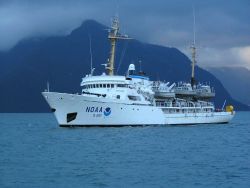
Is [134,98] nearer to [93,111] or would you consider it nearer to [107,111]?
[107,111]

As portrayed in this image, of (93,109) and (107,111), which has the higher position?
(93,109)

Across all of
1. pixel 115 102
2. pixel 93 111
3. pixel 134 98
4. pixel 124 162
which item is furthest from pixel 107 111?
pixel 124 162

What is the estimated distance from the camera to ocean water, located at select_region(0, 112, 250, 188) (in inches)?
1231

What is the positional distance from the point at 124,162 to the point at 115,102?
2796 centimetres

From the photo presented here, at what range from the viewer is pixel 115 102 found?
2613 inches

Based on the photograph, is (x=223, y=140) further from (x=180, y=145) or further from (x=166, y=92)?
(x=166, y=92)

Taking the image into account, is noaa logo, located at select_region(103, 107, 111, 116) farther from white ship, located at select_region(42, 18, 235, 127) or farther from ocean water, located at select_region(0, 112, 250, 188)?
ocean water, located at select_region(0, 112, 250, 188)

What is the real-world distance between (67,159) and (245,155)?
15385 millimetres

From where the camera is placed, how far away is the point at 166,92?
7844 centimetres

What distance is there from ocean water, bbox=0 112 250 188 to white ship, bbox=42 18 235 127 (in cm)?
567

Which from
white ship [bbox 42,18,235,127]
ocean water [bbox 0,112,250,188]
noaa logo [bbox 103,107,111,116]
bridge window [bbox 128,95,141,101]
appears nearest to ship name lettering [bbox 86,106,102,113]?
white ship [bbox 42,18,235,127]

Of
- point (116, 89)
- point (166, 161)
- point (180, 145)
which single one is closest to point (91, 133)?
point (116, 89)

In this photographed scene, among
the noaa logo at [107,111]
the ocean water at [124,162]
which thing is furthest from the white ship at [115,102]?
the ocean water at [124,162]

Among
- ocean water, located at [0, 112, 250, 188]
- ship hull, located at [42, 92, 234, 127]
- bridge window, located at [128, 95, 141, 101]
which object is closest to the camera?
ocean water, located at [0, 112, 250, 188]
